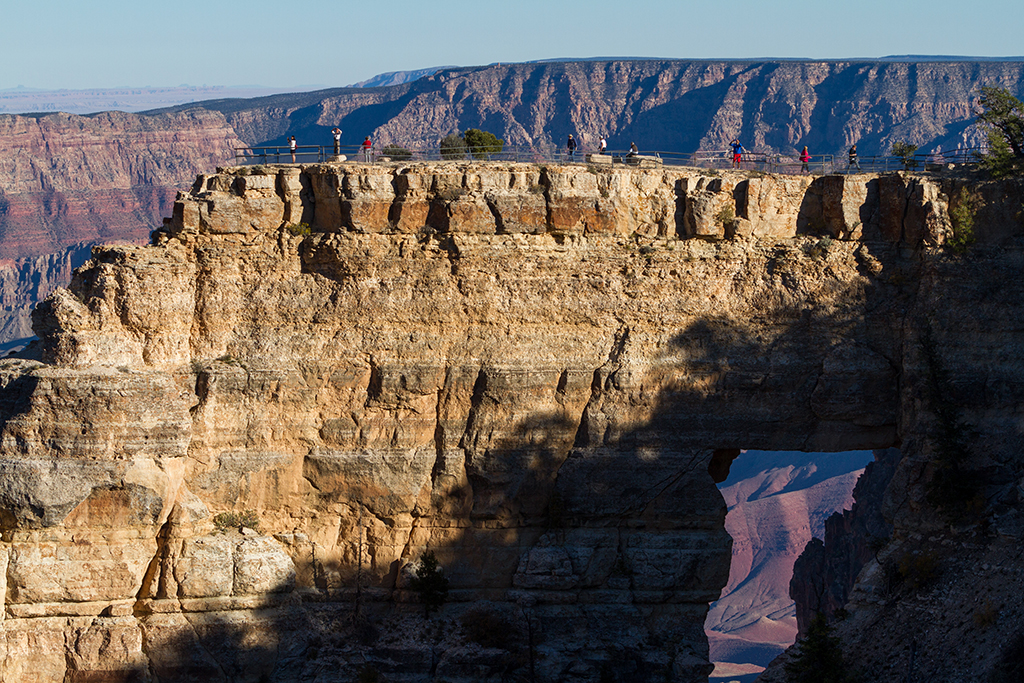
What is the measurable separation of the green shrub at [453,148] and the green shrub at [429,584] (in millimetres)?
11445

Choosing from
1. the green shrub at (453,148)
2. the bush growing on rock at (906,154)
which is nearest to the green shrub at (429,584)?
the green shrub at (453,148)

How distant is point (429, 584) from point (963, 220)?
17.1 metres

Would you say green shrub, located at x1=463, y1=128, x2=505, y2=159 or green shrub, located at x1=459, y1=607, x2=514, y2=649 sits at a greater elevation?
green shrub, located at x1=463, y1=128, x2=505, y2=159

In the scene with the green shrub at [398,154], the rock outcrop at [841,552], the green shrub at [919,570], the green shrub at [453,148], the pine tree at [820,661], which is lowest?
the rock outcrop at [841,552]

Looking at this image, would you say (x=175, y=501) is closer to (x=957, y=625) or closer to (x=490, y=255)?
(x=490, y=255)

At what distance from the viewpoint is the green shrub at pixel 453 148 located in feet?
99.5

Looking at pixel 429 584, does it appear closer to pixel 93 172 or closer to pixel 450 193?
pixel 450 193

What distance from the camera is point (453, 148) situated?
31.4 meters

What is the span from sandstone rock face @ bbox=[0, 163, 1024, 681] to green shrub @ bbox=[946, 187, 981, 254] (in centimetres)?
37

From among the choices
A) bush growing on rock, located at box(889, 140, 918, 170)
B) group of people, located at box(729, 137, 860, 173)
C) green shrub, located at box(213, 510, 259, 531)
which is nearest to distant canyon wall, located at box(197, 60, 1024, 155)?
group of people, located at box(729, 137, 860, 173)

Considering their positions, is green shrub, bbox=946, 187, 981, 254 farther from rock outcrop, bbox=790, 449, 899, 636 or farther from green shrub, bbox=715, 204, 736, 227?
rock outcrop, bbox=790, 449, 899, 636

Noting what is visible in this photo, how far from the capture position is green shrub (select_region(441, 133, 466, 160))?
1194 inches

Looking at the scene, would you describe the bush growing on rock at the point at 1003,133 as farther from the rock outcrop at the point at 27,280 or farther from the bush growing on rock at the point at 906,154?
the rock outcrop at the point at 27,280

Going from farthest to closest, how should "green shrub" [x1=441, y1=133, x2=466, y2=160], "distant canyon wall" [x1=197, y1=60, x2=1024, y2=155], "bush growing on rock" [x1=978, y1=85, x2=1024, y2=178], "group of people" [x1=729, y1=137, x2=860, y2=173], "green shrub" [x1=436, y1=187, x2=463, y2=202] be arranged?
1. "distant canyon wall" [x1=197, y1=60, x2=1024, y2=155]
2. "green shrub" [x1=441, y1=133, x2=466, y2=160]
3. "group of people" [x1=729, y1=137, x2=860, y2=173]
4. "bush growing on rock" [x1=978, y1=85, x2=1024, y2=178]
5. "green shrub" [x1=436, y1=187, x2=463, y2=202]
